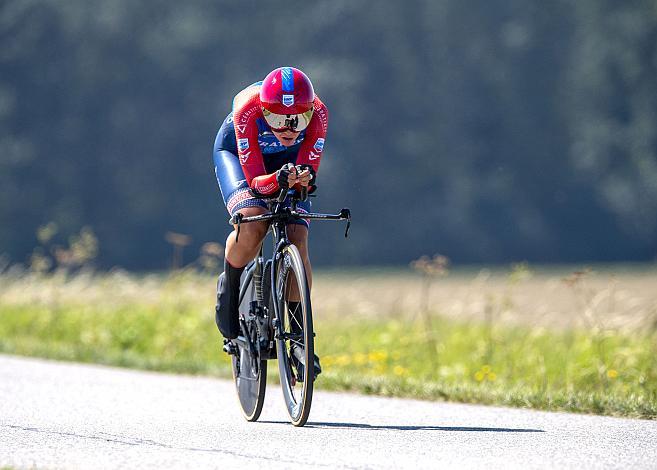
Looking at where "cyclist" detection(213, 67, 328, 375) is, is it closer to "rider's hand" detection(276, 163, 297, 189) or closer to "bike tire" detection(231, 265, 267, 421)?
"rider's hand" detection(276, 163, 297, 189)

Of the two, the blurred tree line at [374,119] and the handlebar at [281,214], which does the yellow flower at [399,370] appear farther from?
the blurred tree line at [374,119]

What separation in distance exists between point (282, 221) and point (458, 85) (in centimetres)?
5487

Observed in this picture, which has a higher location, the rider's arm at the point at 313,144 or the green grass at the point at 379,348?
the rider's arm at the point at 313,144

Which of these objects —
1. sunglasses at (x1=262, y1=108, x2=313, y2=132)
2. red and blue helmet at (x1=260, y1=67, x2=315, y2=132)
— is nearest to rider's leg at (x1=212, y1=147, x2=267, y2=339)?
sunglasses at (x1=262, y1=108, x2=313, y2=132)

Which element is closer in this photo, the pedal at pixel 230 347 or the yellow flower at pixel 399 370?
the pedal at pixel 230 347

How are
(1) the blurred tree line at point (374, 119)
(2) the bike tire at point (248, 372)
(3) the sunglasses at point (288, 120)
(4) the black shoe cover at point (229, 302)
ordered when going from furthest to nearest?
(1) the blurred tree line at point (374, 119), (4) the black shoe cover at point (229, 302), (2) the bike tire at point (248, 372), (3) the sunglasses at point (288, 120)

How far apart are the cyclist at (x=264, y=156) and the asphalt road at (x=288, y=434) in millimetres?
549

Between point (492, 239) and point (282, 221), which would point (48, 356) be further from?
point (492, 239)

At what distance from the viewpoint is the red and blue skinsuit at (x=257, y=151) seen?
722cm

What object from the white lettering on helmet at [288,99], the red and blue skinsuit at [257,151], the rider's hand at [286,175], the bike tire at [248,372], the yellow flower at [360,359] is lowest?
the bike tire at [248,372]

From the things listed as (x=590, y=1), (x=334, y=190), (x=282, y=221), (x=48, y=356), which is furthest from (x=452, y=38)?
(x=282, y=221)

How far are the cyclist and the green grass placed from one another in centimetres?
190

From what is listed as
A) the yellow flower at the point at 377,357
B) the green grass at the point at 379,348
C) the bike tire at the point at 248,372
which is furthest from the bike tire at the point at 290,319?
the yellow flower at the point at 377,357

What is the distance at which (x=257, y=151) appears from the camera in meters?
7.23
